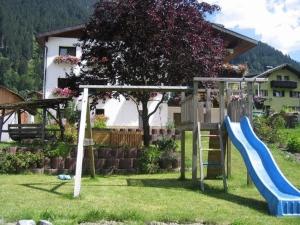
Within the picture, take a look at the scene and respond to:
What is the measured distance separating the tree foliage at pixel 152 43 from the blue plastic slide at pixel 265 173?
417cm

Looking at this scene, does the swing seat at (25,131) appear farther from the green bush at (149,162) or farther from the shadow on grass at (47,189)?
the shadow on grass at (47,189)

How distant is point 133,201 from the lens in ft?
30.8

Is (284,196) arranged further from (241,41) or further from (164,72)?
(241,41)

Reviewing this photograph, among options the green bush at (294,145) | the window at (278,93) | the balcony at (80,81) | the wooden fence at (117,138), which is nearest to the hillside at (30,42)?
the window at (278,93)

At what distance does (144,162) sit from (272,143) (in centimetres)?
967

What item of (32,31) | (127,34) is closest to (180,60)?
(127,34)

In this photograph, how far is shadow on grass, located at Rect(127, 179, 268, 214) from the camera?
9.38 metres

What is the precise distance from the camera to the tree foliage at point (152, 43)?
15828 mm

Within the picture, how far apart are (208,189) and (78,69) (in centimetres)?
2462

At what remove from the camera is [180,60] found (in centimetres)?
1585

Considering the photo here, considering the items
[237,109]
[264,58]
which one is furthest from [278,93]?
[264,58]

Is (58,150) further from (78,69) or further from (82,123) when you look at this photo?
(78,69)

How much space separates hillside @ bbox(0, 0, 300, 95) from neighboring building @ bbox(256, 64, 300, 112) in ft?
133

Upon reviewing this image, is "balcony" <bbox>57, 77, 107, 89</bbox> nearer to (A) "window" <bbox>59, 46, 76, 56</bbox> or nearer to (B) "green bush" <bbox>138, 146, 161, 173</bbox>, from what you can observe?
(B) "green bush" <bbox>138, 146, 161, 173</bbox>
